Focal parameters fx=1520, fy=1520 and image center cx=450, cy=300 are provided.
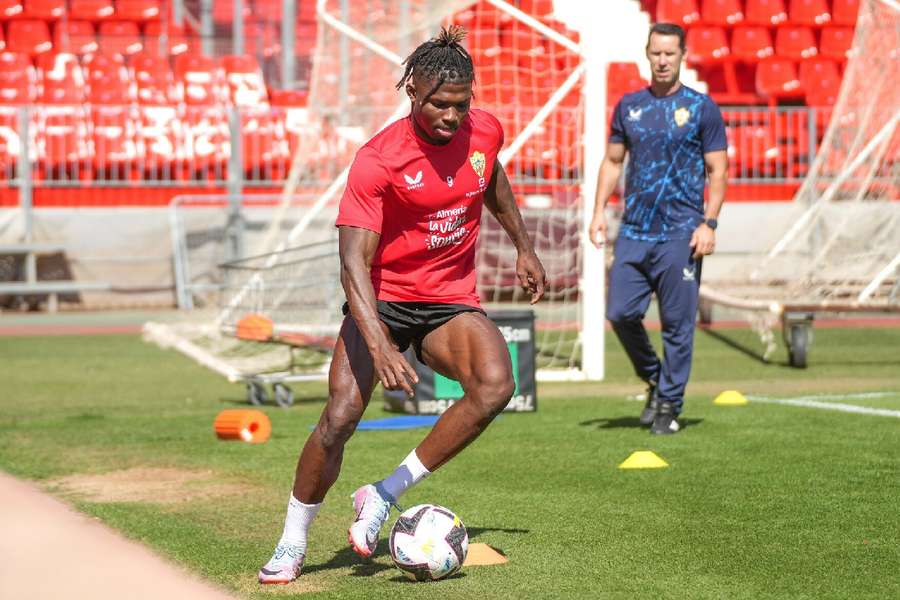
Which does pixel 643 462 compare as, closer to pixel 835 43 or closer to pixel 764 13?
pixel 764 13

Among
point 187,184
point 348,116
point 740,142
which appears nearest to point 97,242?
point 187,184

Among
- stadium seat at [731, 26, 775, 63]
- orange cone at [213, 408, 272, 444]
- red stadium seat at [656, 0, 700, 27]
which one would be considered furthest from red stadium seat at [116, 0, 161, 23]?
orange cone at [213, 408, 272, 444]

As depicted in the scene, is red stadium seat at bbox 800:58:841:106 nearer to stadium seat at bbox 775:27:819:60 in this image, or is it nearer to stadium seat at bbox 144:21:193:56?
stadium seat at bbox 775:27:819:60

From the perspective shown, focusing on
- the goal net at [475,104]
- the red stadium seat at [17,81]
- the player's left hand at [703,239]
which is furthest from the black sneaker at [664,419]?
the red stadium seat at [17,81]

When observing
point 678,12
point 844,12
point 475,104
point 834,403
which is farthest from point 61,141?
point 834,403

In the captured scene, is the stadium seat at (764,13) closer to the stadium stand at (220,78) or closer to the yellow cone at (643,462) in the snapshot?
the stadium stand at (220,78)

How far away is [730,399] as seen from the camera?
1113 centimetres

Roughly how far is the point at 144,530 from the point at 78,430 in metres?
3.73

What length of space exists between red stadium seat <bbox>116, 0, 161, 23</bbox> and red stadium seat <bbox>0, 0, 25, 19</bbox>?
1519 mm

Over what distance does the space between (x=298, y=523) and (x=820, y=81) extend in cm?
2030

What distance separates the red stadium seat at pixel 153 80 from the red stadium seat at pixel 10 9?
2.34 m

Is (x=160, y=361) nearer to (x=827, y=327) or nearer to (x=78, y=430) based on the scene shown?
(x=78, y=430)

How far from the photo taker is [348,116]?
→ 17281 mm

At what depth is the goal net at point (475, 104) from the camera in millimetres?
15188
